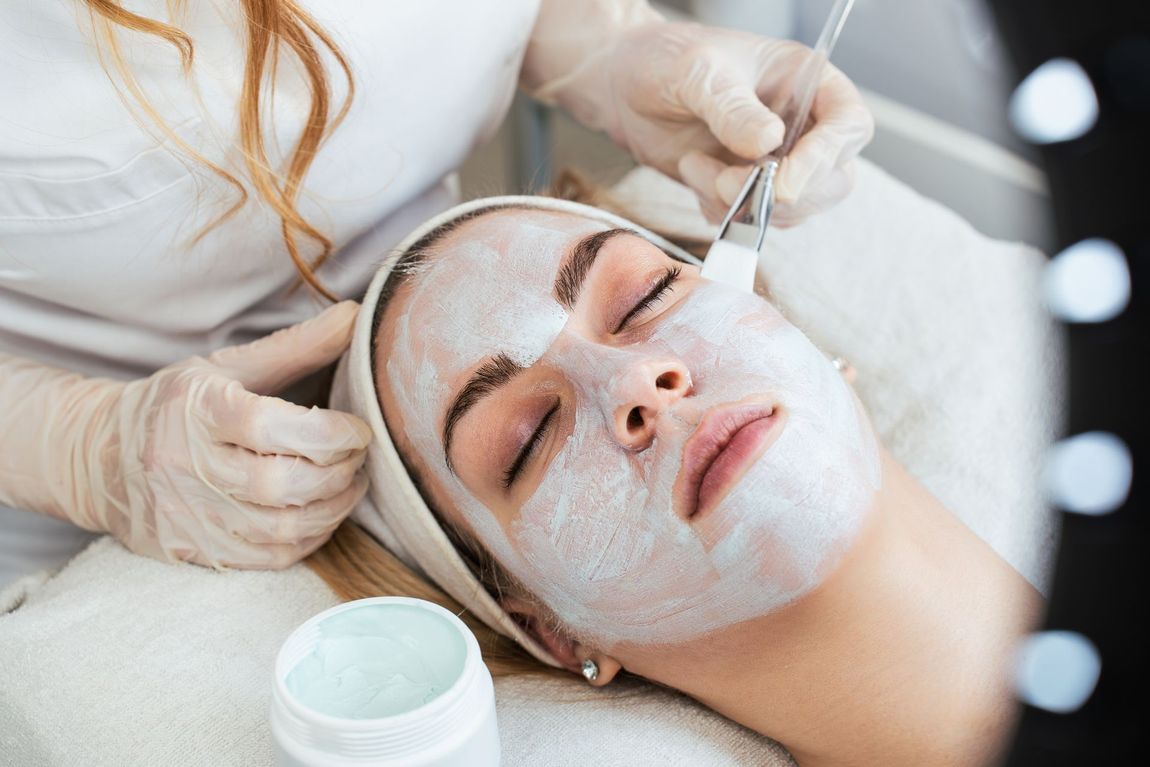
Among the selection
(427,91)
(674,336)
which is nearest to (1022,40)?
(674,336)

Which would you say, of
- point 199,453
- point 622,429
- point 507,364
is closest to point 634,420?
point 622,429

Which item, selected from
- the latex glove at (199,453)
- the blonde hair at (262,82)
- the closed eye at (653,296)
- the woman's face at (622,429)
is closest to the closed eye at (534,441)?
the woman's face at (622,429)

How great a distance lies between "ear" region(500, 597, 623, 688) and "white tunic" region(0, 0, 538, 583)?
1.76 feet

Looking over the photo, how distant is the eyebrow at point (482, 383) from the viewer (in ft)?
3.16

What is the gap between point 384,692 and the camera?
0.78 meters

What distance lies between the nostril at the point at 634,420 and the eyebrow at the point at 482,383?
135 millimetres

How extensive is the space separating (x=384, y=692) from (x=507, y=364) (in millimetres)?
337

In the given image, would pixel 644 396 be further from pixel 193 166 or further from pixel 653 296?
pixel 193 166

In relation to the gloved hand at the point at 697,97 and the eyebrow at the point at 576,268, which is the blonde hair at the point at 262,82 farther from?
the gloved hand at the point at 697,97

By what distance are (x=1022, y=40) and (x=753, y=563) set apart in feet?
1.50

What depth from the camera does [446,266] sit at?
42.3 inches

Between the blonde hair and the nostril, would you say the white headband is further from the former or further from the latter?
the nostril

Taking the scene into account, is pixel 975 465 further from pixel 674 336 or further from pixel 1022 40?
pixel 1022 40

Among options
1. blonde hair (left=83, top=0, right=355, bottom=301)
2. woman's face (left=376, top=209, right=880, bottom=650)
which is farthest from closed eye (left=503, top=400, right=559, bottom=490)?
blonde hair (left=83, top=0, right=355, bottom=301)
